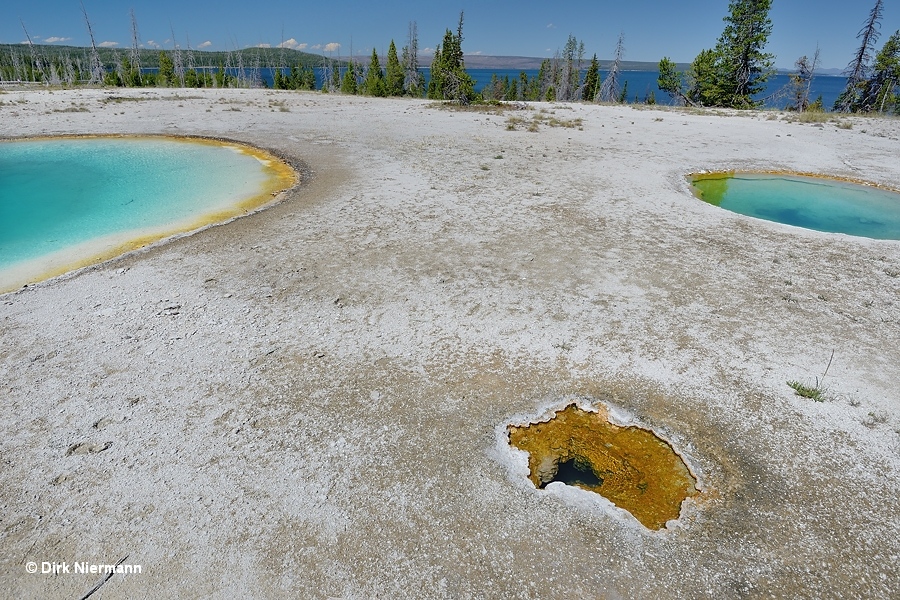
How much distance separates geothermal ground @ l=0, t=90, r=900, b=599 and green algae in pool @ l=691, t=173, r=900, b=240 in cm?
210

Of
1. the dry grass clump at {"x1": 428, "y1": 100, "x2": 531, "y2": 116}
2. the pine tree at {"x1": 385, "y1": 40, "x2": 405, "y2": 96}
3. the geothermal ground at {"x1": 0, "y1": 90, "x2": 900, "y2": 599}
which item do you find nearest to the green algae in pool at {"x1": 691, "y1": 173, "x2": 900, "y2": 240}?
the geothermal ground at {"x1": 0, "y1": 90, "x2": 900, "y2": 599}

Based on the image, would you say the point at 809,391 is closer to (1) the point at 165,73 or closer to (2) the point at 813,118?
(2) the point at 813,118

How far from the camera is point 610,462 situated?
17.2ft

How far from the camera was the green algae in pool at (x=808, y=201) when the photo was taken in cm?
1325

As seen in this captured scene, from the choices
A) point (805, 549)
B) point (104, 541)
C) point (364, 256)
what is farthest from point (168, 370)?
point (805, 549)

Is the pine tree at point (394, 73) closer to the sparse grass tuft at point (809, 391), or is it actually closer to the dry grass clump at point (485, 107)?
the dry grass clump at point (485, 107)

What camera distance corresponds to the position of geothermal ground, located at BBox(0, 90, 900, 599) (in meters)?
4.19

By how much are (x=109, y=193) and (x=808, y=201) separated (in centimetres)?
2202

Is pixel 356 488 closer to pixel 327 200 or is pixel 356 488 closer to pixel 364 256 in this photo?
pixel 364 256

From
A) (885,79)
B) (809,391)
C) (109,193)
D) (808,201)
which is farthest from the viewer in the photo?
(885,79)

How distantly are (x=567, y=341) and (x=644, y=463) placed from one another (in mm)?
2294

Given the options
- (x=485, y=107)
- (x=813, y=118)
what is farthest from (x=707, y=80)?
(x=485, y=107)

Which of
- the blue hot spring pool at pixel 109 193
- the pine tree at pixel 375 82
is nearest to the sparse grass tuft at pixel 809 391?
the blue hot spring pool at pixel 109 193

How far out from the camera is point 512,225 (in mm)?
11609
